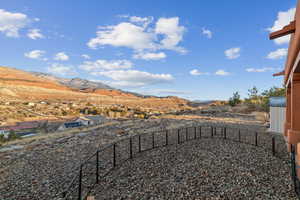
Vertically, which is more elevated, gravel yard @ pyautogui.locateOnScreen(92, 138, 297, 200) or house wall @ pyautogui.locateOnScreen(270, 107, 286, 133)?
house wall @ pyautogui.locateOnScreen(270, 107, 286, 133)

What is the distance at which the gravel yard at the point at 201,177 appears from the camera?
6070mm

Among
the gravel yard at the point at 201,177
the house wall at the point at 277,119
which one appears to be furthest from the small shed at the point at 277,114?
the gravel yard at the point at 201,177

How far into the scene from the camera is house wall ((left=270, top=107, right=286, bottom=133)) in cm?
1583

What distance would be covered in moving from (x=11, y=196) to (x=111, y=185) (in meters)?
4.95

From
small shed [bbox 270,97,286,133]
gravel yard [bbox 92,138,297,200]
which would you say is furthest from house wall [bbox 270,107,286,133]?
gravel yard [bbox 92,138,297,200]

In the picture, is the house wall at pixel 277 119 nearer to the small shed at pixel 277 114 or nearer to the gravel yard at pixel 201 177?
the small shed at pixel 277 114

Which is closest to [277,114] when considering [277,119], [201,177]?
[277,119]

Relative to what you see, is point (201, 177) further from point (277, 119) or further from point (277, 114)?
point (277, 119)

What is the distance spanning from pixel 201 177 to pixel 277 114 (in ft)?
47.0

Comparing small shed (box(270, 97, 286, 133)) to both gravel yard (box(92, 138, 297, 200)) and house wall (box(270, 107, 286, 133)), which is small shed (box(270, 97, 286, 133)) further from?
gravel yard (box(92, 138, 297, 200))

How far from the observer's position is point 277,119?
54.3 ft

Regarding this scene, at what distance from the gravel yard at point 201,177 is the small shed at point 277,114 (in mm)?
7972

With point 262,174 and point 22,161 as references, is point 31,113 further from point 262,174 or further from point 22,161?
point 262,174

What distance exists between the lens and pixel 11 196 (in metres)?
7.54
